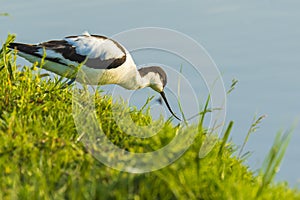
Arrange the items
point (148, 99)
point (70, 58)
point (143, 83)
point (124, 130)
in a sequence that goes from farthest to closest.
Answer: point (143, 83) → point (70, 58) → point (148, 99) → point (124, 130)

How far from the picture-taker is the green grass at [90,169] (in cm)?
463

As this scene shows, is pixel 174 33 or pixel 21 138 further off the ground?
pixel 174 33

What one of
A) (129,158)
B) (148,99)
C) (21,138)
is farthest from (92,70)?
(129,158)

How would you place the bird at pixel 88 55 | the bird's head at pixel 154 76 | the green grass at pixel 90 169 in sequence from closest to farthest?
the green grass at pixel 90 169 → the bird at pixel 88 55 → the bird's head at pixel 154 76

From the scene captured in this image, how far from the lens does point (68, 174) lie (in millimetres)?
4938

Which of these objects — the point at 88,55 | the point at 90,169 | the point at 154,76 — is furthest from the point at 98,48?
the point at 90,169

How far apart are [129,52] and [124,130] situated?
9.72ft

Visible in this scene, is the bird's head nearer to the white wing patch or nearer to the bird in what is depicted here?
the bird

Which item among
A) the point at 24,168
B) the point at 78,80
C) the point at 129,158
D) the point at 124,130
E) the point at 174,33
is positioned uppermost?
the point at 174,33

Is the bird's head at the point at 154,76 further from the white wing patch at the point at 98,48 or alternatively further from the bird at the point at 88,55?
the white wing patch at the point at 98,48

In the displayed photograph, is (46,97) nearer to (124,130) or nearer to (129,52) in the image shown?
(124,130)

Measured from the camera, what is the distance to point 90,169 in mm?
5004

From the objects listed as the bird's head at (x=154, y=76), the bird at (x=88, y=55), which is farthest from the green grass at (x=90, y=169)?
the bird's head at (x=154, y=76)

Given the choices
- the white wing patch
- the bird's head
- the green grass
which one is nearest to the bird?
the white wing patch
